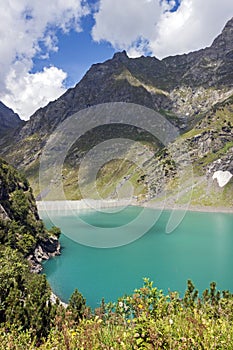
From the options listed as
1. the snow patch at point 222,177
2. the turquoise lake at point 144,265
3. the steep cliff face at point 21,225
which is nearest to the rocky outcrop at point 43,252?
the steep cliff face at point 21,225

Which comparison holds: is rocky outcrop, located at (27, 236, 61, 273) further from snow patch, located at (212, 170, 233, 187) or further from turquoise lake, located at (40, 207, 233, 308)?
snow patch, located at (212, 170, 233, 187)

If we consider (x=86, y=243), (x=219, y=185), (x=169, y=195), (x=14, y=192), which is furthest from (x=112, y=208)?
(x=14, y=192)

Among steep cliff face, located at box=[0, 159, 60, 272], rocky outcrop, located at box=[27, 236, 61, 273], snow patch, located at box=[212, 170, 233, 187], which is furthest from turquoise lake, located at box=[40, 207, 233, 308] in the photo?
snow patch, located at box=[212, 170, 233, 187]

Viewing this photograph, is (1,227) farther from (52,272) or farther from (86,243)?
(86,243)

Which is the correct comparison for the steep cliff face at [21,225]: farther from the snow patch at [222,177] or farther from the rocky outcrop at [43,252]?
the snow patch at [222,177]

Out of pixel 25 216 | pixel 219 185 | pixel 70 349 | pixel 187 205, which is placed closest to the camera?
pixel 70 349
